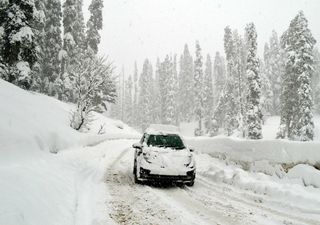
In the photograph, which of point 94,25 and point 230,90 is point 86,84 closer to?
point 94,25

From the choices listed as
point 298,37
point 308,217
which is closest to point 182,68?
point 298,37

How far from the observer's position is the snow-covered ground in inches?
280

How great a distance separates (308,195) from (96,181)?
6.10 m

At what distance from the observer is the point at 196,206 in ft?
28.4

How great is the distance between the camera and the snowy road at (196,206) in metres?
7.36

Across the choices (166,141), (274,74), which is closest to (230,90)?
(274,74)

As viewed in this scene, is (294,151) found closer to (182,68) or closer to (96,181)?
(96,181)

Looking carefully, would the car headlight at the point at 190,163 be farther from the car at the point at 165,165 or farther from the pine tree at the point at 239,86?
the pine tree at the point at 239,86

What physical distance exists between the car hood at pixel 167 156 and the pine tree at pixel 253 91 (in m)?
30.4

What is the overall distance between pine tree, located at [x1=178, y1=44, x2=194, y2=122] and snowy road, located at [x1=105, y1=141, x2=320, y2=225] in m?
83.4

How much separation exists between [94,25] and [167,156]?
4134cm

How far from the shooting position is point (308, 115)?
123 ft

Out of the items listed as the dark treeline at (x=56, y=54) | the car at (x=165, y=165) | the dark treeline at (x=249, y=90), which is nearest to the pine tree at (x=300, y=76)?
the dark treeline at (x=249, y=90)

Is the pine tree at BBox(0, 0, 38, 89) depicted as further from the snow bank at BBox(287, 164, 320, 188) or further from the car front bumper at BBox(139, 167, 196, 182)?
the snow bank at BBox(287, 164, 320, 188)
